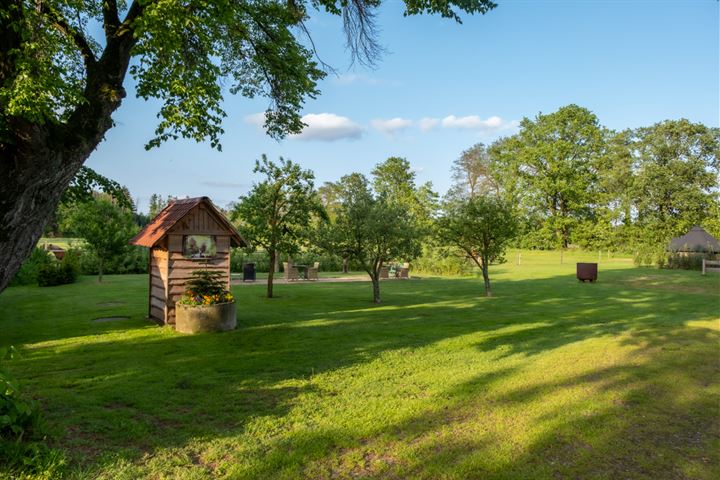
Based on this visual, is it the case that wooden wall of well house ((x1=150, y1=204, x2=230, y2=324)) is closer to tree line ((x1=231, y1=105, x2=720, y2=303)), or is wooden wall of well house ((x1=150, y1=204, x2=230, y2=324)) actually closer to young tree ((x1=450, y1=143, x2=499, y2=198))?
tree line ((x1=231, y1=105, x2=720, y2=303))

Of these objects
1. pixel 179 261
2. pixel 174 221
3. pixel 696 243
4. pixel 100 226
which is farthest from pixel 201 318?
pixel 696 243

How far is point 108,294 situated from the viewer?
62.7 ft

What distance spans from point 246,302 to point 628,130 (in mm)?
60208

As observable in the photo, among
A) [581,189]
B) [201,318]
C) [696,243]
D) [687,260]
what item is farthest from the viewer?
[581,189]

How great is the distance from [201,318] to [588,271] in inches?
831

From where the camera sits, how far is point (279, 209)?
18125 millimetres

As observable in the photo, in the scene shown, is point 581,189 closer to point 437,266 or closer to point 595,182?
point 595,182

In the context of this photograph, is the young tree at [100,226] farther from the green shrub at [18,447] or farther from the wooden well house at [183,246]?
the green shrub at [18,447]

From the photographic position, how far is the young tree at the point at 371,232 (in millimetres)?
16922

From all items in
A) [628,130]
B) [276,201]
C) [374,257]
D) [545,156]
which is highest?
[628,130]

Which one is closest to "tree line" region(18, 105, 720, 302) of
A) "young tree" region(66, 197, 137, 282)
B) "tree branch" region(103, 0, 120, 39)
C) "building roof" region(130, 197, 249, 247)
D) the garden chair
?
"young tree" region(66, 197, 137, 282)

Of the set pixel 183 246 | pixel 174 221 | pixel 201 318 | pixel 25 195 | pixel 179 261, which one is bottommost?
pixel 201 318

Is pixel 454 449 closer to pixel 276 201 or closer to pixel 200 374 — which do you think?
pixel 200 374

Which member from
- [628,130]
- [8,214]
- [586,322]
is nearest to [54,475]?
[8,214]
